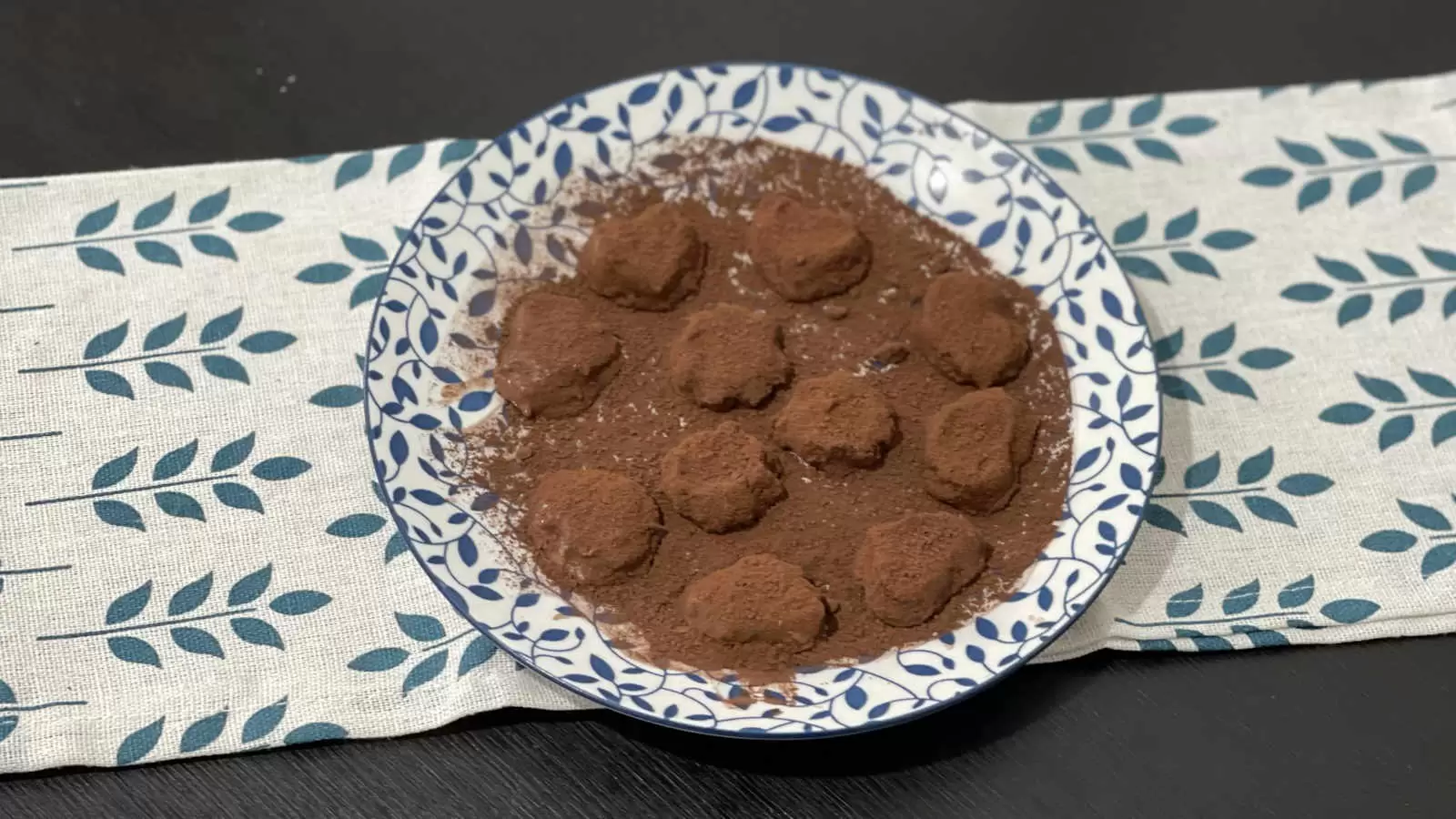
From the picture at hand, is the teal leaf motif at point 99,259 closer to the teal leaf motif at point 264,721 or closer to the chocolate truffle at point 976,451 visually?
the teal leaf motif at point 264,721

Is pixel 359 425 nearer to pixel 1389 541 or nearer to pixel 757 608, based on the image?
pixel 757 608

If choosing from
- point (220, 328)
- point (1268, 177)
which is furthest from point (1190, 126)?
point (220, 328)

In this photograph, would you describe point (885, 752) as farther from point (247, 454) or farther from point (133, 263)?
point (133, 263)

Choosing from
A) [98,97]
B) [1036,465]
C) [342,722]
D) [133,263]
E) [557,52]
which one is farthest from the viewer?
[557,52]

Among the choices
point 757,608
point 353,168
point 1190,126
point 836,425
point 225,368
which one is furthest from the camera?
point 1190,126

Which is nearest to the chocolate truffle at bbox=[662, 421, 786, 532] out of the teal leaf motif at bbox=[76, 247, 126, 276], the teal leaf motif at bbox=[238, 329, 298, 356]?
the teal leaf motif at bbox=[238, 329, 298, 356]

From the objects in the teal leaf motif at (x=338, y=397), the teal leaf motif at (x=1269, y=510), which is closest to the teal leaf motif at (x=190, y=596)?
the teal leaf motif at (x=338, y=397)

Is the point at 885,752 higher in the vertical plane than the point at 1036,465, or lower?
lower

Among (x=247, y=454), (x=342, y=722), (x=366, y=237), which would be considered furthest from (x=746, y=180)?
(x=342, y=722)
